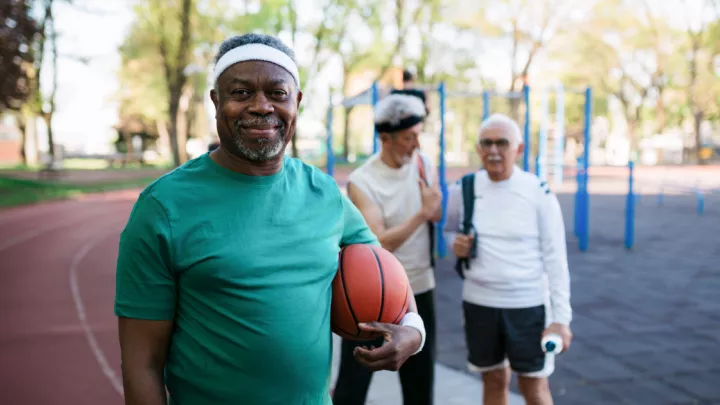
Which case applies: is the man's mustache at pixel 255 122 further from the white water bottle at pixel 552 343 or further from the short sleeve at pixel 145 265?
the white water bottle at pixel 552 343

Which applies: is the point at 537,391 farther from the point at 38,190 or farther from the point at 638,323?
the point at 38,190

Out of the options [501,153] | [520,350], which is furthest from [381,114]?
[520,350]

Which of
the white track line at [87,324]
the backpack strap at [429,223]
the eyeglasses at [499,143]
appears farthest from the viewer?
the white track line at [87,324]

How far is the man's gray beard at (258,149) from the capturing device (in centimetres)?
181

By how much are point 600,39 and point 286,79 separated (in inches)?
1871

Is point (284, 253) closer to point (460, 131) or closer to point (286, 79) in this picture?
point (286, 79)

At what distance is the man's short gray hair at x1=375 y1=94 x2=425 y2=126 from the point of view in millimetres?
3426

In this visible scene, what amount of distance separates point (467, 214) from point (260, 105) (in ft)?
6.63

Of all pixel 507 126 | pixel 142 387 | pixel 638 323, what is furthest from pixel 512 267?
pixel 638 323

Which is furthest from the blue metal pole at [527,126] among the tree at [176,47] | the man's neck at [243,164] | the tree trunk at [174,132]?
the tree trunk at [174,132]

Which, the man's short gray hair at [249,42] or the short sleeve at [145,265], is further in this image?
the man's short gray hair at [249,42]

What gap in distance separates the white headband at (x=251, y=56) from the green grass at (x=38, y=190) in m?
18.6

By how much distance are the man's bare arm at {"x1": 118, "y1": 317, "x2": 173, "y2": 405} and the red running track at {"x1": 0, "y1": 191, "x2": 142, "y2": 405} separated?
141 inches

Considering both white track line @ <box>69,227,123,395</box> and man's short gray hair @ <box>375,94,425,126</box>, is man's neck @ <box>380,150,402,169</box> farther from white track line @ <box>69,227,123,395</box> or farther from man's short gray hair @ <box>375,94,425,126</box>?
white track line @ <box>69,227,123,395</box>
